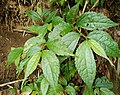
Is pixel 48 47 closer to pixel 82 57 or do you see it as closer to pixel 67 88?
pixel 82 57

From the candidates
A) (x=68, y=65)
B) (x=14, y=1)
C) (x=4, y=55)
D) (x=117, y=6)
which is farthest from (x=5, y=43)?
(x=117, y=6)

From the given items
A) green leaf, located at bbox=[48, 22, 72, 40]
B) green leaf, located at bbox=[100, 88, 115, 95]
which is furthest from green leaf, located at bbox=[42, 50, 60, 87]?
green leaf, located at bbox=[100, 88, 115, 95]

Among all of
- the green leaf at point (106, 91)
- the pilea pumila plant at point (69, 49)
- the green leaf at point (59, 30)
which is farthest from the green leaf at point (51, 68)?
the green leaf at point (106, 91)

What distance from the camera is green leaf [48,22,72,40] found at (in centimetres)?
107

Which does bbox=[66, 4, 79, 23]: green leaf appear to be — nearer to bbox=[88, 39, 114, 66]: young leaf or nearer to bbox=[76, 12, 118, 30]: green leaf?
bbox=[76, 12, 118, 30]: green leaf

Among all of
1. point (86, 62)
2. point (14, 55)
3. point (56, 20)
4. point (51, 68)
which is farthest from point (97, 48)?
point (14, 55)

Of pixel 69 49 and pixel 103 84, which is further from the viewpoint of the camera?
pixel 103 84

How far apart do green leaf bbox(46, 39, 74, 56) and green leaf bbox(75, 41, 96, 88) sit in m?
0.05

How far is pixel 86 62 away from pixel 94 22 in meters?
0.21

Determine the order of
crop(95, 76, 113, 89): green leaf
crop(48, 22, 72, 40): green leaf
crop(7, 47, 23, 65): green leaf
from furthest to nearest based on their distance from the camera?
crop(95, 76, 113, 89): green leaf → crop(7, 47, 23, 65): green leaf → crop(48, 22, 72, 40): green leaf

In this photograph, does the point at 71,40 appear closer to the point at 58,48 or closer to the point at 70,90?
the point at 58,48

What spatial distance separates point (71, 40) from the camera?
102cm

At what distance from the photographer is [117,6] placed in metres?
1.49

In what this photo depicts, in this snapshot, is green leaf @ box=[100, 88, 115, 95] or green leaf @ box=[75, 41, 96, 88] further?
green leaf @ box=[100, 88, 115, 95]
